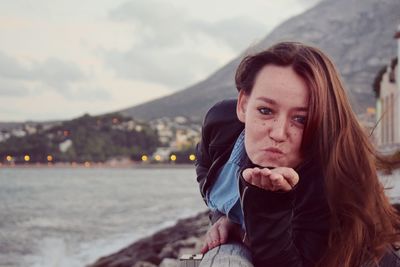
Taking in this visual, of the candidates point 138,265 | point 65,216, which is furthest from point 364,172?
point 65,216

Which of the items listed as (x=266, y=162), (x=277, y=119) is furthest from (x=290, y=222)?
(x=277, y=119)

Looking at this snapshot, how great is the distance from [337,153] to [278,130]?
21 cm

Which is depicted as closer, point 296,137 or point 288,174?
point 288,174

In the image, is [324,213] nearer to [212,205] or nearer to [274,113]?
[274,113]

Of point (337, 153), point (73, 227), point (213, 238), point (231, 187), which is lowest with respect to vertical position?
point (73, 227)

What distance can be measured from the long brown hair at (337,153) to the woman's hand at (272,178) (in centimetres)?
24

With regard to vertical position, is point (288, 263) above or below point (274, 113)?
below

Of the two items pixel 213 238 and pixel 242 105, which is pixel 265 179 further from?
pixel 213 238

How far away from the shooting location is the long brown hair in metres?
2.16

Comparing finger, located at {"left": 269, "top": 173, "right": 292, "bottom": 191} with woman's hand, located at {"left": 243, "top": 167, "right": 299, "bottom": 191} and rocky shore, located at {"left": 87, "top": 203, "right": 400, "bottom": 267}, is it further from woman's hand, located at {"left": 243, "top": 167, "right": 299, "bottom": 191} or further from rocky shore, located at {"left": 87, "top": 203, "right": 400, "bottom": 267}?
rocky shore, located at {"left": 87, "top": 203, "right": 400, "bottom": 267}

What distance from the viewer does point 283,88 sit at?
2.12 metres

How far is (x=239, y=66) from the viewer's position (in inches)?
92.7

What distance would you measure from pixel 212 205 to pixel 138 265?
1404 centimetres

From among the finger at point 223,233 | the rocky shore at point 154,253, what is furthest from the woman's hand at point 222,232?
the rocky shore at point 154,253
